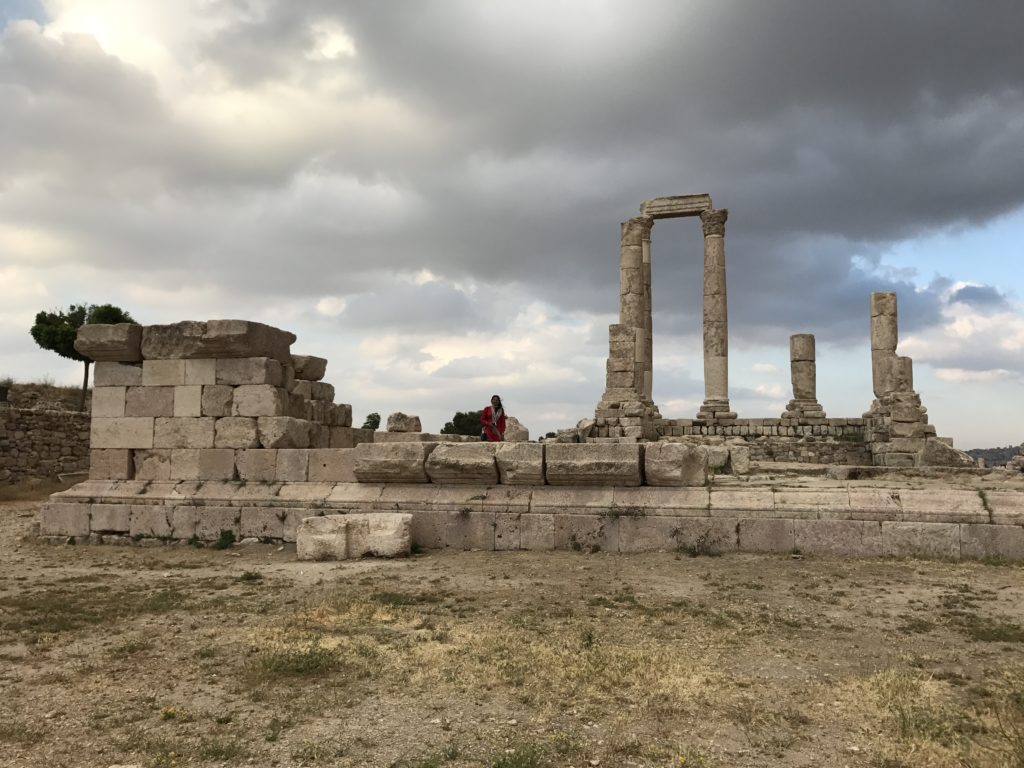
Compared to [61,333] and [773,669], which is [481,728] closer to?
[773,669]

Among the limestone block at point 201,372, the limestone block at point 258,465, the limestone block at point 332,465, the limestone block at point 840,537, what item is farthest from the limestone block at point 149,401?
the limestone block at point 840,537

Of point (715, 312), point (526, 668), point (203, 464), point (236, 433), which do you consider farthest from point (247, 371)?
point (715, 312)

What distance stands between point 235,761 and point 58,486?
20.5m

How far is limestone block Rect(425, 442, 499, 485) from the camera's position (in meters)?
10.1

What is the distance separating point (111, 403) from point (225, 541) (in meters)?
3.04

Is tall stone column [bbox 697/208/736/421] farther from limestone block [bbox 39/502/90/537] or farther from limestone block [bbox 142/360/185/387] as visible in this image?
limestone block [bbox 39/502/90/537]

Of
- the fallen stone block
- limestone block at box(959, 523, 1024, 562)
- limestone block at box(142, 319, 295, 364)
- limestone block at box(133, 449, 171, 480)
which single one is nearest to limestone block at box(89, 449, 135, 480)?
limestone block at box(133, 449, 171, 480)

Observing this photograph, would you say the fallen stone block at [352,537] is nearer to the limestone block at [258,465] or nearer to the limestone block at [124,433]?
the limestone block at [258,465]

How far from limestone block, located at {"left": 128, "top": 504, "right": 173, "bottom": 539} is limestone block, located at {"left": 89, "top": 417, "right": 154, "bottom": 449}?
1012mm

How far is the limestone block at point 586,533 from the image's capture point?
929 cm

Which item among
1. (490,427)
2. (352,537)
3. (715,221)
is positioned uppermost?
(715,221)

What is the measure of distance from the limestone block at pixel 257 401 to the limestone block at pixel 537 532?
158 inches

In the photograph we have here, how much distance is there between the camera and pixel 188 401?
11.5m

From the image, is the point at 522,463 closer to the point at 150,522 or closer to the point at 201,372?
the point at 201,372
